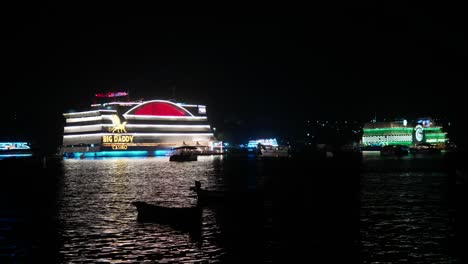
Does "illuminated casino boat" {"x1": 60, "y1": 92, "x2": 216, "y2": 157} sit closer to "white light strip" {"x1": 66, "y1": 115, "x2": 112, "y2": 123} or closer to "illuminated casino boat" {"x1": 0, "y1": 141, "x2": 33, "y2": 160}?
"white light strip" {"x1": 66, "y1": 115, "x2": 112, "y2": 123}

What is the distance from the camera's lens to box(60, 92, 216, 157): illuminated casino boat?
179 metres

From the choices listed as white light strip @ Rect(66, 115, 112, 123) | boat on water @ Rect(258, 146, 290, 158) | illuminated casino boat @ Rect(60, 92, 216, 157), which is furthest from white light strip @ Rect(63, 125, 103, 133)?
boat on water @ Rect(258, 146, 290, 158)

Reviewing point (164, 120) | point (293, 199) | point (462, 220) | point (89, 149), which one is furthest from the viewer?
point (164, 120)

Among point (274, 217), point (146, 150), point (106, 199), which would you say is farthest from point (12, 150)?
point (274, 217)

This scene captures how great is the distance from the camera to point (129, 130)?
182125 mm

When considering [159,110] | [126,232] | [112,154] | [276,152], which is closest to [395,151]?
[276,152]

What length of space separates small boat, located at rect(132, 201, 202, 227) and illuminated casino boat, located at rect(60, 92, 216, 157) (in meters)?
144

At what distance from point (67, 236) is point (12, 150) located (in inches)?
7069

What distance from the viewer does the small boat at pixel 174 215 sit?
96.2ft

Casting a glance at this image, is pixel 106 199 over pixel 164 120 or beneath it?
beneath

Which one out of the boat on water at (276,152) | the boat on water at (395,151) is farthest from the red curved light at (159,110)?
the boat on water at (395,151)

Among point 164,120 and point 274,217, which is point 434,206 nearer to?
point 274,217

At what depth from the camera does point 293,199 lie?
1662 inches

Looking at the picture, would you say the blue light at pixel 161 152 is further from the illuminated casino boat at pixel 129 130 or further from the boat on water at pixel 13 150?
the boat on water at pixel 13 150
